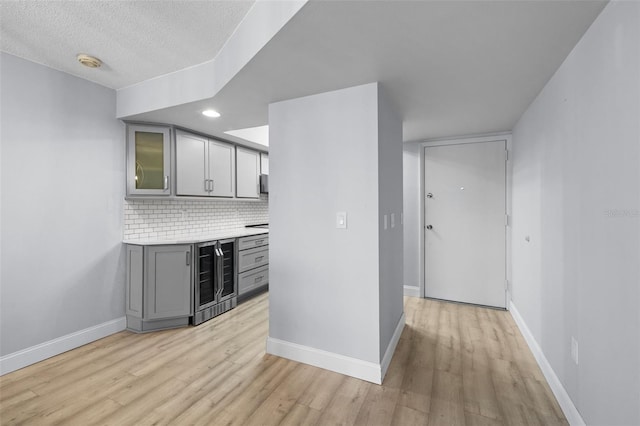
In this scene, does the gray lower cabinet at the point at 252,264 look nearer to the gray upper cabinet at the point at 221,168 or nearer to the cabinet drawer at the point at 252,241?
the cabinet drawer at the point at 252,241

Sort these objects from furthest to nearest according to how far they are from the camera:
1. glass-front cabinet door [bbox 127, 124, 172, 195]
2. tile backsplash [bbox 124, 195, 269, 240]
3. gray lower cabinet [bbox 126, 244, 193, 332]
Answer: tile backsplash [bbox 124, 195, 269, 240]
glass-front cabinet door [bbox 127, 124, 172, 195]
gray lower cabinet [bbox 126, 244, 193, 332]

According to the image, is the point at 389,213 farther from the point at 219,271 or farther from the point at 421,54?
the point at 219,271

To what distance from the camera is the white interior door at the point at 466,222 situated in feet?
11.6

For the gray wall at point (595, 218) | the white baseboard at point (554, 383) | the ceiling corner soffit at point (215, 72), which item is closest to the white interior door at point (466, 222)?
the white baseboard at point (554, 383)

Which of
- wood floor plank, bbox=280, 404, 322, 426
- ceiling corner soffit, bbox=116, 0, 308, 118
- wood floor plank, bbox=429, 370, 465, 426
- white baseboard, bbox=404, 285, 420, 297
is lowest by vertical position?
wood floor plank, bbox=280, 404, 322, 426

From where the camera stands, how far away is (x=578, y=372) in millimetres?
1596

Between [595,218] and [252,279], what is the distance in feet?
11.7

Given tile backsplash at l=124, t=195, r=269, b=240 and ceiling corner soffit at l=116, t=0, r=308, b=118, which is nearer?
ceiling corner soffit at l=116, t=0, r=308, b=118

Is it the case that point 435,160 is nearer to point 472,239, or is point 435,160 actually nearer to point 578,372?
point 472,239

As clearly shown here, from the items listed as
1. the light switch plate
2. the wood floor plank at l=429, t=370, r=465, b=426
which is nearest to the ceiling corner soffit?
the light switch plate

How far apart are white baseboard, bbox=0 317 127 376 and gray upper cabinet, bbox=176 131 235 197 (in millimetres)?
1540

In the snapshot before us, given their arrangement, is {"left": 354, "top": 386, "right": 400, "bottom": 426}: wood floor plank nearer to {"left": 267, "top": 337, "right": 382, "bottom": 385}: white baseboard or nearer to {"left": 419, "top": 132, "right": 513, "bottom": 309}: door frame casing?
{"left": 267, "top": 337, "right": 382, "bottom": 385}: white baseboard

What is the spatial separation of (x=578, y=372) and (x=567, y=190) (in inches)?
41.0

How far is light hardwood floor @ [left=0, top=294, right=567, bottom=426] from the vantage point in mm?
1748
